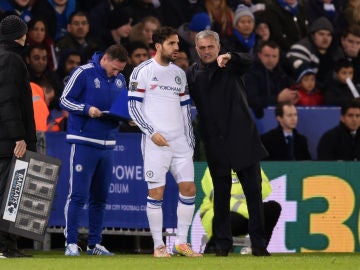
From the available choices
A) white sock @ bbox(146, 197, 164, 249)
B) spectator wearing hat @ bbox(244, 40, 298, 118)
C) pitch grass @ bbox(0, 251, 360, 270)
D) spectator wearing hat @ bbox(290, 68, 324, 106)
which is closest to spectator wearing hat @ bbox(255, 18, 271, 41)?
spectator wearing hat @ bbox(244, 40, 298, 118)

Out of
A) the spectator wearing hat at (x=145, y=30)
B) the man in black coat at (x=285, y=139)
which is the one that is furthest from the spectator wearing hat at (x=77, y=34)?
the man in black coat at (x=285, y=139)

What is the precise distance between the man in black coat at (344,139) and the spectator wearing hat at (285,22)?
392 centimetres

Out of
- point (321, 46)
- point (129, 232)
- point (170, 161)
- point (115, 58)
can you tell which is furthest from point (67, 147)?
point (321, 46)

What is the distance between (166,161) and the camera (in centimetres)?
1333

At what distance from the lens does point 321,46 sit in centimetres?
2111

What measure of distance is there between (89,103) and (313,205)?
133 inches

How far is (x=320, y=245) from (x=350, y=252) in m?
0.39

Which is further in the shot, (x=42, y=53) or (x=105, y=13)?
(x=105, y=13)

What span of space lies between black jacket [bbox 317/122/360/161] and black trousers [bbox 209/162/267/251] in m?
4.45

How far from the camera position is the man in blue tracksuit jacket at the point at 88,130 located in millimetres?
14516

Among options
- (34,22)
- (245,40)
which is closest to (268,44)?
(245,40)

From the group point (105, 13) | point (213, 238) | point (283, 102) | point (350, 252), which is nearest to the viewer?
point (213, 238)

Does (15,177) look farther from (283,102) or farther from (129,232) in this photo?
(283,102)

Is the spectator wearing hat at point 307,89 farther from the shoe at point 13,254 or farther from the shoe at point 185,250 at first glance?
the shoe at point 13,254
